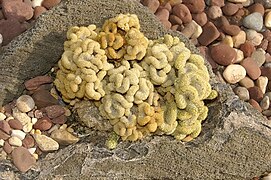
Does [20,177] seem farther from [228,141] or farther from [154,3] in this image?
[154,3]

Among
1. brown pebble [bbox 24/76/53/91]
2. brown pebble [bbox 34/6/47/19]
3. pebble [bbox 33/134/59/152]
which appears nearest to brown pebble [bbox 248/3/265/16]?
brown pebble [bbox 34/6/47/19]

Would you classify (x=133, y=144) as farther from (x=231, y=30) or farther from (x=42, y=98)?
(x=231, y=30)

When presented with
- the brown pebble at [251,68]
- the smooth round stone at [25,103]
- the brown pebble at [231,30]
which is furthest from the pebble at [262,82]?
the smooth round stone at [25,103]

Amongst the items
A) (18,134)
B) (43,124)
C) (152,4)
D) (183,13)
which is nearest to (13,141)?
(18,134)

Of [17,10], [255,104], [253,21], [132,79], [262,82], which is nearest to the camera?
[132,79]

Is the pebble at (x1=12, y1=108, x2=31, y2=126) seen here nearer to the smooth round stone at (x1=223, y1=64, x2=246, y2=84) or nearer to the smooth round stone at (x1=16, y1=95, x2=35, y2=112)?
the smooth round stone at (x1=16, y1=95, x2=35, y2=112)

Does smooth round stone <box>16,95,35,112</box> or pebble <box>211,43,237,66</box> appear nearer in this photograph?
smooth round stone <box>16,95,35,112</box>

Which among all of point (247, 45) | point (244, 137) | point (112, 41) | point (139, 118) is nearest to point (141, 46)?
point (112, 41)
